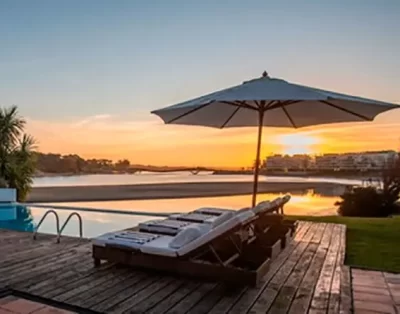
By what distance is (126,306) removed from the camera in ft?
9.68

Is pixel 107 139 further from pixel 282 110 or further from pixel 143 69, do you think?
pixel 282 110

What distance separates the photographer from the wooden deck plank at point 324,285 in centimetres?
300

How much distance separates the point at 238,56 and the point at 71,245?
6.37 meters

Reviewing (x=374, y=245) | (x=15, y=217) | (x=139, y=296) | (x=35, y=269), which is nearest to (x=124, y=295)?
(x=139, y=296)

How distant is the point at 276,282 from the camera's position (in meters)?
3.62

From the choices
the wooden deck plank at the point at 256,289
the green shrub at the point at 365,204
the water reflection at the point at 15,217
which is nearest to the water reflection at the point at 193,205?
the green shrub at the point at 365,204

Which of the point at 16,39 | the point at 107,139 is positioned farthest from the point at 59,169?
the point at 16,39

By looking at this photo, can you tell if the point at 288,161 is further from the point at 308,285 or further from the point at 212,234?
the point at 212,234

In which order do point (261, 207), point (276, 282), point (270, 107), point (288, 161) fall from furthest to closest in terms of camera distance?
point (288, 161)
point (270, 107)
point (261, 207)
point (276, 282)

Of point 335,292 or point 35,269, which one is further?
point 35,269

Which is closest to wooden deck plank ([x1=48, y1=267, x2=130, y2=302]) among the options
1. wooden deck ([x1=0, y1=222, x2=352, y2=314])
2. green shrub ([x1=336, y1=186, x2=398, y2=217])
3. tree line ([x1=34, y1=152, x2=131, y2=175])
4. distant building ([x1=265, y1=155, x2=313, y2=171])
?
wooden deck ([x1=0, y1=222, x2=352, y2=314])

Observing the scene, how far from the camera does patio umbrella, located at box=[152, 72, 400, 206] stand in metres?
4.01

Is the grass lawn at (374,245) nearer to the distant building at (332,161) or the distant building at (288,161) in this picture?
the distant building at (332,161)

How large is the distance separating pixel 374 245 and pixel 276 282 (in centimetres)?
297
